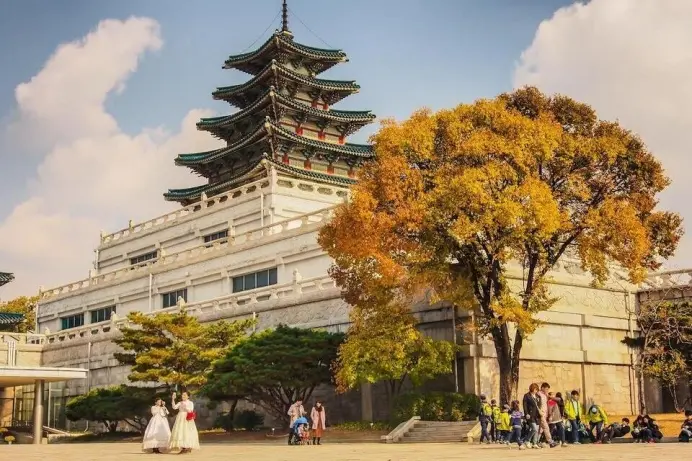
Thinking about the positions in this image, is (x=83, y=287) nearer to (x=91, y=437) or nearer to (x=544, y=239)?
(x=91, y=437)

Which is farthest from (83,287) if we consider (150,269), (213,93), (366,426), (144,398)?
(366,426)

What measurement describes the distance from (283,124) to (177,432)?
4126 cm

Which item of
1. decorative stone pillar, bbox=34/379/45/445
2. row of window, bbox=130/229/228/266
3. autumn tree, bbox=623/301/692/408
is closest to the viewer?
autumn tree, bbox=623/301/692/408

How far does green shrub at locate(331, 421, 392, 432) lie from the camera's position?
3094 cm

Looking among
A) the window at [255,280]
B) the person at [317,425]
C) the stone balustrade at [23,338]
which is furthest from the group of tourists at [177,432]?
the stone balustrade at [23,338]

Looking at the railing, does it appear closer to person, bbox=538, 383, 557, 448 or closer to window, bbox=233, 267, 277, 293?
window, bbox=233, 267, 277, 293

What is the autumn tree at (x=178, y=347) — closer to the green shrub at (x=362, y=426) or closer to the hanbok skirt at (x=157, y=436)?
the green shrub at (x=362, y=426)

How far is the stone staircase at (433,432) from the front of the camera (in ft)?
90.7

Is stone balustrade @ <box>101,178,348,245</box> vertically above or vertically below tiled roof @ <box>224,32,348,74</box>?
below

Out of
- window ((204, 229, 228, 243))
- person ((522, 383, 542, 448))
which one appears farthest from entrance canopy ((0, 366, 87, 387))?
person ((522, 383, 542, 448))

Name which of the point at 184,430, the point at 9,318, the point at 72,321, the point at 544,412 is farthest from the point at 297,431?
the point at 9,318

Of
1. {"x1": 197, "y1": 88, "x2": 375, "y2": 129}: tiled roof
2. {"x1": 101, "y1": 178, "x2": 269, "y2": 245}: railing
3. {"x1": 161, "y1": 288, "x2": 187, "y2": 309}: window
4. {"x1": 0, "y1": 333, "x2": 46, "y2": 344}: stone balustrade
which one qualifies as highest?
{"x1": 197, "y1": 88, "x2": 375, "y2": 129}: tiled roof

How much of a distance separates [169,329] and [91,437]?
9.55m

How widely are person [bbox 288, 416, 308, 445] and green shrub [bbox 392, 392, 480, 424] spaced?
3262 millimetres
